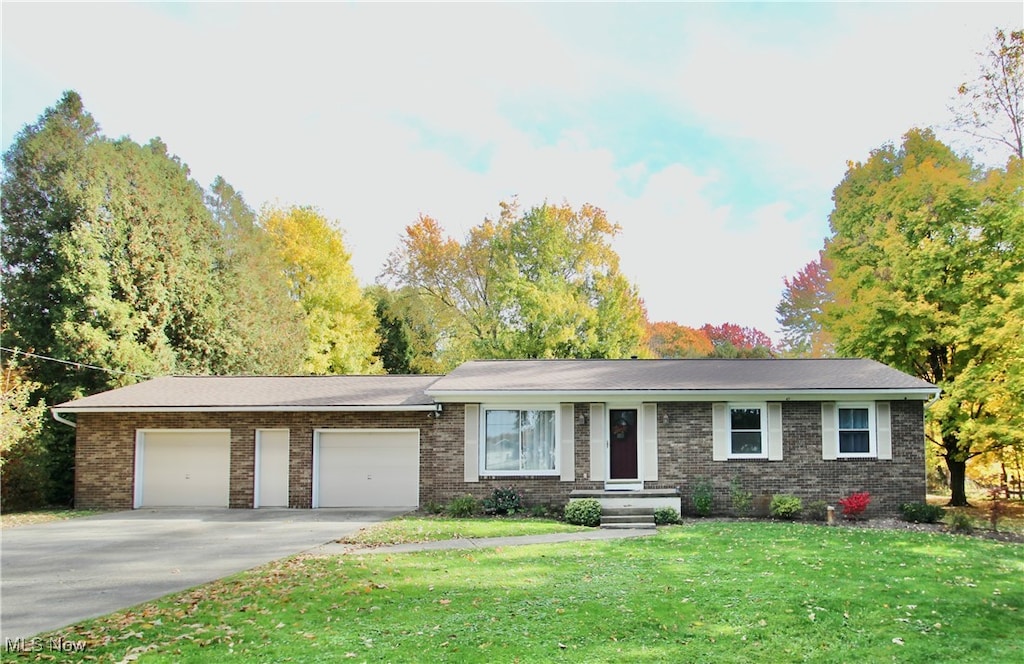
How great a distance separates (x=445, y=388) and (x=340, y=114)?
30.5ft

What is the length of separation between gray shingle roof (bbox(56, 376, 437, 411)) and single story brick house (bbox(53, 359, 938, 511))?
0.10 meters

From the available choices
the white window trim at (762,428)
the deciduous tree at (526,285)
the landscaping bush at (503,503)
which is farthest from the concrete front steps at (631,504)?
the deciduous tree at (526,285)

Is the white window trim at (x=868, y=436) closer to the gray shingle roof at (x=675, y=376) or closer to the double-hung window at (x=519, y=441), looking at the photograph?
the gray shingle roof at (x=675, y=376)

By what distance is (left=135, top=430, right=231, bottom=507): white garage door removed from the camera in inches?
828

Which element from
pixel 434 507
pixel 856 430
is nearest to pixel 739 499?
pixel 856 430

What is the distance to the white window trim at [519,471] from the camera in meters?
18.8

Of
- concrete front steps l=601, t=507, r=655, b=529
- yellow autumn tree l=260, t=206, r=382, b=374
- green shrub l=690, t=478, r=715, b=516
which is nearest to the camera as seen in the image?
concrete front steps l=601, t=507, r=655, b=529

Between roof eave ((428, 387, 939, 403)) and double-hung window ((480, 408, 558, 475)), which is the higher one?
roof eave ((428, 387, 939, 403))

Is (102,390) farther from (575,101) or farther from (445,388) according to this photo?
(575,101)

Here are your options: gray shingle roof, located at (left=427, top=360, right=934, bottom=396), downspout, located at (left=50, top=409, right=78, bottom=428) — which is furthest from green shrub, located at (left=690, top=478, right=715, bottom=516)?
downspout, located at (left=50, top=409, right=78, bottom=428)

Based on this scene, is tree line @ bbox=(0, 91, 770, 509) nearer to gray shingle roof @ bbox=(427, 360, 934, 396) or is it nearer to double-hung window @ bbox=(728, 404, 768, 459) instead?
gray shingle roof @ bbox=(427, 360, 934, 396)

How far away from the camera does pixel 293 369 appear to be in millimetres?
34875

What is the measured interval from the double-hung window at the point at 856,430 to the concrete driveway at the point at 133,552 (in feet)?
37.5

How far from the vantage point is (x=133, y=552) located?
43.6 ft
